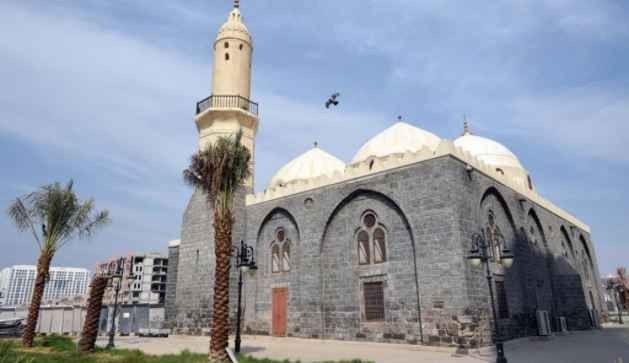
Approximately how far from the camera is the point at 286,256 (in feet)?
65.4

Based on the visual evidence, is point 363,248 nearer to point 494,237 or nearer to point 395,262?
point 395,262

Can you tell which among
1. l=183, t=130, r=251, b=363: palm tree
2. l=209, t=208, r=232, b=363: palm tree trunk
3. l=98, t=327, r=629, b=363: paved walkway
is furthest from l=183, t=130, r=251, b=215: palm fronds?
l=98, t=327, r=629, b=363: paved walkway

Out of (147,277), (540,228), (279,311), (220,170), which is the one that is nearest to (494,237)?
(540,228)

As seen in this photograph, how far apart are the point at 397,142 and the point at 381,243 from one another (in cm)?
530

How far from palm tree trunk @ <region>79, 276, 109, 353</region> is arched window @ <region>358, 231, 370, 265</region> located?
31.2ft

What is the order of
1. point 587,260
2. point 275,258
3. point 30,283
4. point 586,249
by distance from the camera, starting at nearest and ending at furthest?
point 275,258, point 587,260, point 586,249, point 30,283

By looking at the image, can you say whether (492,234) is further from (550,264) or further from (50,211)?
(50,211)

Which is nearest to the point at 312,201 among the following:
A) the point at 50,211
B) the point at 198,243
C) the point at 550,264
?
the point at 198,243

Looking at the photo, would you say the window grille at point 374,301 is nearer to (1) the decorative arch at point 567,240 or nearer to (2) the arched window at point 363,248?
(2) the arched window at point 363,248

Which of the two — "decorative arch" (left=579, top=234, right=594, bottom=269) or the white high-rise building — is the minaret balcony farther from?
the white high-rise building

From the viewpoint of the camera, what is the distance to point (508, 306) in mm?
16406

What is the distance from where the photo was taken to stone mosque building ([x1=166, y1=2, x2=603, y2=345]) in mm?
14742

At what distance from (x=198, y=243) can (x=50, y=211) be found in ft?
21.7

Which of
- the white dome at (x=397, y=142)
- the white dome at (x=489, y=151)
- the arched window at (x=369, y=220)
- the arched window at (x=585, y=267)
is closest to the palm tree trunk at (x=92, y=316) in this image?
the arched window at (x=369, y=220)
